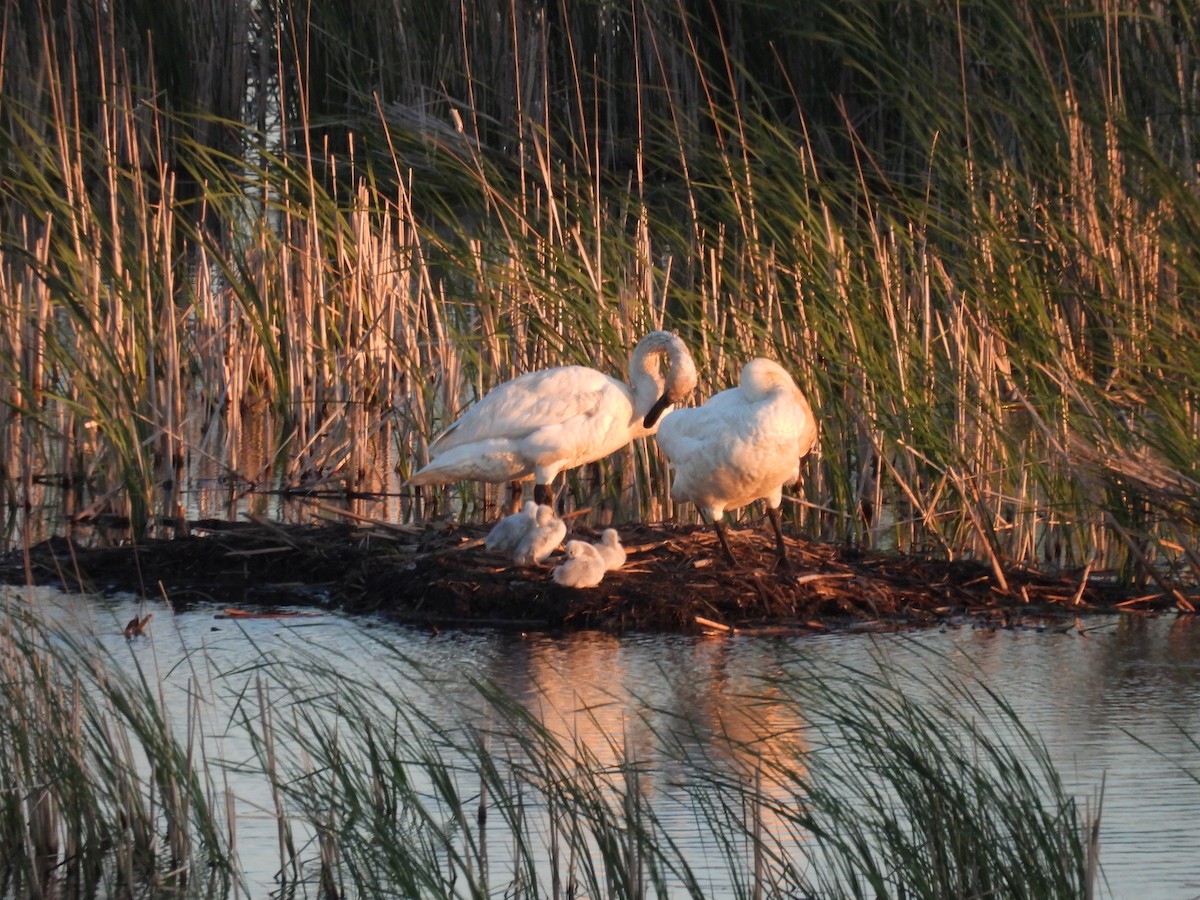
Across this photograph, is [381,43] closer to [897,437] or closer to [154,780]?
[897,437]

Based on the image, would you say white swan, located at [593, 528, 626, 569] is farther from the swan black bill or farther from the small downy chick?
the swan black bill

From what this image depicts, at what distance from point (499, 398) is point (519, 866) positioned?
4.01 metres

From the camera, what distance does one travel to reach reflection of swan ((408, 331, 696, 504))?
712cm

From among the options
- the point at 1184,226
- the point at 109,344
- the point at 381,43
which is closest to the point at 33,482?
the point at 109,344

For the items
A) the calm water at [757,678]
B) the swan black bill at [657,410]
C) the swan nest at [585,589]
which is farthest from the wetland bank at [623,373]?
the swan black bill at [657,410]

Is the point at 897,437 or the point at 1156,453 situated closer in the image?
the point at 1156,453

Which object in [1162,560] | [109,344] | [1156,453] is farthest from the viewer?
[109,344]

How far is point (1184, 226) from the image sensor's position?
6.57 metres

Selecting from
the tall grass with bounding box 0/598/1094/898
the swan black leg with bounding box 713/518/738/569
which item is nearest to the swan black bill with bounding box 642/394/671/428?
the swan black leg with bounding box 713/518/738/569

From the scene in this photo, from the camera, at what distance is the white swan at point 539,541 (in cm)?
630

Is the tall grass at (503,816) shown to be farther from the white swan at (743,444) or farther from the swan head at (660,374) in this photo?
the swan head at (660,374)

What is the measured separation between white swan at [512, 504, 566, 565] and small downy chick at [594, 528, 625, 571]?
0.48ft

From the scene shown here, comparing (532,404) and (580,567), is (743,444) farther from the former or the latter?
(532,404)

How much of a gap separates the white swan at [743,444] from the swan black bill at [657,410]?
23.0 inches
